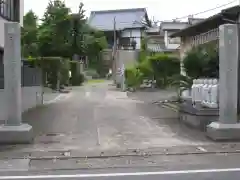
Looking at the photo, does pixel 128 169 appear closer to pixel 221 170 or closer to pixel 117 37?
pixel 221 170

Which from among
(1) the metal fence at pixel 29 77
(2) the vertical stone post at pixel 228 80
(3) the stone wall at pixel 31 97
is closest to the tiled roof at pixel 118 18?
(3) the stone wall at pixel 31 97

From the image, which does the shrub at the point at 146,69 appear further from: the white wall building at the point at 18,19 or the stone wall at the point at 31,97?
the stone wall at the point at 31,97

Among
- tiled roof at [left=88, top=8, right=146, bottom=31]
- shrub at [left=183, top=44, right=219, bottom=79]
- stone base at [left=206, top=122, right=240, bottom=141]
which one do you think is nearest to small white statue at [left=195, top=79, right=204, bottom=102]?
shrub at [left=183, top=44, right=219, bottom=79]

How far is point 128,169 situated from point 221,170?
163 centimetres

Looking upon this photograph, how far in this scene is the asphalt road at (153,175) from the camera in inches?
273

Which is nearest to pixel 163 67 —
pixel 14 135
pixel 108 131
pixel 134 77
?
pixel 134 77

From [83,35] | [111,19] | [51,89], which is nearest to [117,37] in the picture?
[111,19]

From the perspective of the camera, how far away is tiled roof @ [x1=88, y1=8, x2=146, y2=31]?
5971 cm

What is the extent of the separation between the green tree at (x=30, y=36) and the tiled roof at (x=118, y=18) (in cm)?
1472

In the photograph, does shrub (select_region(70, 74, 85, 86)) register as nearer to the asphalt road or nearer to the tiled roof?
the tiled roof

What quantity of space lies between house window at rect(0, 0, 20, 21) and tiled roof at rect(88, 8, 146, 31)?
3729 cm

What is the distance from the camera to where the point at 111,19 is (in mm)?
63875

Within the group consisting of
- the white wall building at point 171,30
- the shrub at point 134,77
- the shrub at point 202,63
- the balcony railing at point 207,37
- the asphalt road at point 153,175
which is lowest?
the asphalt road at point 153,175

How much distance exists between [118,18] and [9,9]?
1717 inches
